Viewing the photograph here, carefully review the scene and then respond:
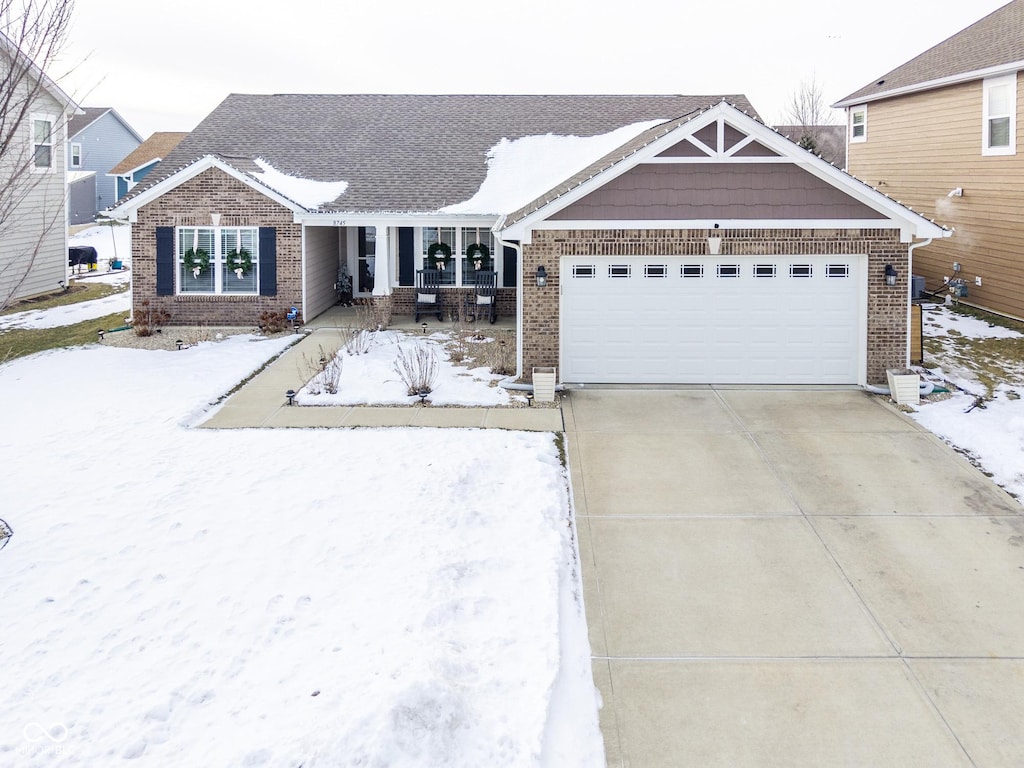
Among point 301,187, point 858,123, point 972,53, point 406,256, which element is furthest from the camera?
point 858,123

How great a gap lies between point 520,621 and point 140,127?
2155 inches

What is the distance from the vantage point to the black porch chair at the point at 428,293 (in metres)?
20.2

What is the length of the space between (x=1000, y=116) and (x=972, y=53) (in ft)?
8.89

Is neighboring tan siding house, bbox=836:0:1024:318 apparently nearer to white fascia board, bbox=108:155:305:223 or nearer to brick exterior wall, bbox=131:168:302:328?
white fascia board, bbox=108:155:305:223

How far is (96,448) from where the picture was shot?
34.2 ft

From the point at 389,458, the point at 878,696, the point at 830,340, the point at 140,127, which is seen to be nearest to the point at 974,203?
the point at 830,340

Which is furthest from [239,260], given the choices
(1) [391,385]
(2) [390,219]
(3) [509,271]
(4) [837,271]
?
(4) [837,271]

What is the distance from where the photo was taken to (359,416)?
474 inches

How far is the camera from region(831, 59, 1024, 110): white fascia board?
17.1 m

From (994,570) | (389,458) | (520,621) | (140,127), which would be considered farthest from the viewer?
(140,127)

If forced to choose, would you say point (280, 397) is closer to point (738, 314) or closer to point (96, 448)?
point (96, 448)

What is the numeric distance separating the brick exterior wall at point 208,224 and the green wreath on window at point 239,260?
61cm

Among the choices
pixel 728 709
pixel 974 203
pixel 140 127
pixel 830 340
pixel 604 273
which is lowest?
pixel 728 709

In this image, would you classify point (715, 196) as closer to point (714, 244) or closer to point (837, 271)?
point (714, 244)
